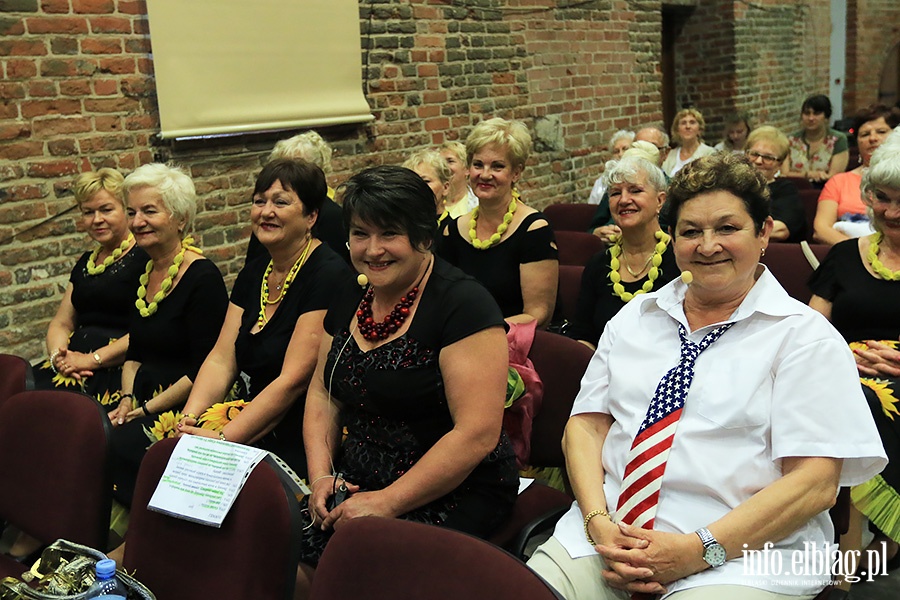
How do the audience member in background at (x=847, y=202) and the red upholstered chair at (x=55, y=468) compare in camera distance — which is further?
the audience member in background at (x=847, y=202)

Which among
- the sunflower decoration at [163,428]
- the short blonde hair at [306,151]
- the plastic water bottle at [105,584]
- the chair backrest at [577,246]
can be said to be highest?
the short blonde hair at [306,151]

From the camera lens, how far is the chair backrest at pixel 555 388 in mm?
2484

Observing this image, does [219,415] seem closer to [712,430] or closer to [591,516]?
[591,516]

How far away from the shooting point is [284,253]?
2.81m

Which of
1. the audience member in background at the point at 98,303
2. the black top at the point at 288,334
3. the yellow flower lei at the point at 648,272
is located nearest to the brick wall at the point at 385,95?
the audience member in background at the point at 98,303

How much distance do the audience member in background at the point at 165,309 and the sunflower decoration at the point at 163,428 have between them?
32 mm

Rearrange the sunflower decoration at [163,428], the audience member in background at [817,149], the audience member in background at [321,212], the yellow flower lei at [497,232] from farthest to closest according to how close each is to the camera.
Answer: the audience member in background at [817,149]
the audience member in background at [321,212]
the yellow flower lei at [497,232]
the sunflower decoration at [163,428]

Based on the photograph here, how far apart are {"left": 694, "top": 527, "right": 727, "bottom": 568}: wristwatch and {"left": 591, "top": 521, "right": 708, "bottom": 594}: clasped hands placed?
0.03 ft

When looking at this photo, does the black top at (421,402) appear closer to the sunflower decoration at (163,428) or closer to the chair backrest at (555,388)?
the chair backrest at (555,388)

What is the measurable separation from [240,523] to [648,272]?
1815mm

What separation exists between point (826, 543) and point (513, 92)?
5.41 m

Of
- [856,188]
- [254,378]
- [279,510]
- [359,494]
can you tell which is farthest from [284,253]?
[856,188]

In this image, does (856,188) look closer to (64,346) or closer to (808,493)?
(808,493)

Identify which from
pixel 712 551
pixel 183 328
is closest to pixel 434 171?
pixel 183 328
